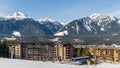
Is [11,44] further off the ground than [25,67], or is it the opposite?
[11,44]

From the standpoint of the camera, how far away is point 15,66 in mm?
9336

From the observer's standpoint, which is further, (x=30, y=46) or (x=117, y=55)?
(x=30, y=46)

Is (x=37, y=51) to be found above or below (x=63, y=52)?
above

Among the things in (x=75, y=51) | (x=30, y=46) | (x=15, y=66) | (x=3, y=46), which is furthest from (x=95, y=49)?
(x=15, y=66)

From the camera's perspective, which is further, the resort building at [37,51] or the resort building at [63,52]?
the resort building at [37,51]

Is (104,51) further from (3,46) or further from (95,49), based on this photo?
(3,46)

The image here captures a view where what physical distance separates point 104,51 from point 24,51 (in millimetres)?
27465

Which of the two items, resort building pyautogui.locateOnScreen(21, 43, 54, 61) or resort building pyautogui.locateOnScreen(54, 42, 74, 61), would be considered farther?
resort building pyautogui.locateOnScreen(21, 43, 54, 61)

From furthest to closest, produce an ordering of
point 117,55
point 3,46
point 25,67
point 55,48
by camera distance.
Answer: point 55,48 → point 117,55 → point 3,46 → point 25,67

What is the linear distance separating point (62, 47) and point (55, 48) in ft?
18.6

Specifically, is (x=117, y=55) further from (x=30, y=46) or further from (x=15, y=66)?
(x=15, y=66)

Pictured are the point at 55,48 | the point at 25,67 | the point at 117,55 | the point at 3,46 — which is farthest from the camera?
the point at 55,48

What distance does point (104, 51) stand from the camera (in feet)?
442

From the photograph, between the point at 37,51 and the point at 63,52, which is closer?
the point at 63,52
